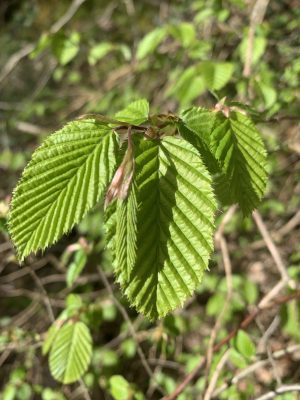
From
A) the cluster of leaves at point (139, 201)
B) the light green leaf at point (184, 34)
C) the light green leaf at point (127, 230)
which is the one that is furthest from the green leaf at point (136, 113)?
the light green leaf at point (184, 34)

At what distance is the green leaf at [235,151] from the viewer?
2.92 feet

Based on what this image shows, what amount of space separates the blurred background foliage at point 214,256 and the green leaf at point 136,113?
308 mm

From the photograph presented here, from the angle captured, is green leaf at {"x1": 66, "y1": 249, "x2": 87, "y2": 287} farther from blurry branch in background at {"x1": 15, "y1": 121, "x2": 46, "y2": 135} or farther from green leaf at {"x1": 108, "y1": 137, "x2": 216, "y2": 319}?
blurry branch in background at {"x1": 15, "y1": 121, "x2": 46, "y2": 135}

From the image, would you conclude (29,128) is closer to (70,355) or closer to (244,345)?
(70,355)

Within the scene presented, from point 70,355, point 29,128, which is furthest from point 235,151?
point 29,128

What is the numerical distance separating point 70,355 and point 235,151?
875mm

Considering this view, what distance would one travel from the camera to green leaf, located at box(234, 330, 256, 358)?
143 centimetres

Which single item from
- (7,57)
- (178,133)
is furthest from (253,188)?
(7,57)

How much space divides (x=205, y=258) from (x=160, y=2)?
3635 millimetres

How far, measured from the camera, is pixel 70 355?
1450 mm

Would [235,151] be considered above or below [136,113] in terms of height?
below

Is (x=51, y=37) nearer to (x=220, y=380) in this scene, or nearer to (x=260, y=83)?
(x=260, y=83)

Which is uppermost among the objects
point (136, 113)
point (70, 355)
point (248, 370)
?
point (136, 113)

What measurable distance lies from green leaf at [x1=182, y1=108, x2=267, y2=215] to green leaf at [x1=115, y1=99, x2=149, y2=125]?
0.27 feet
